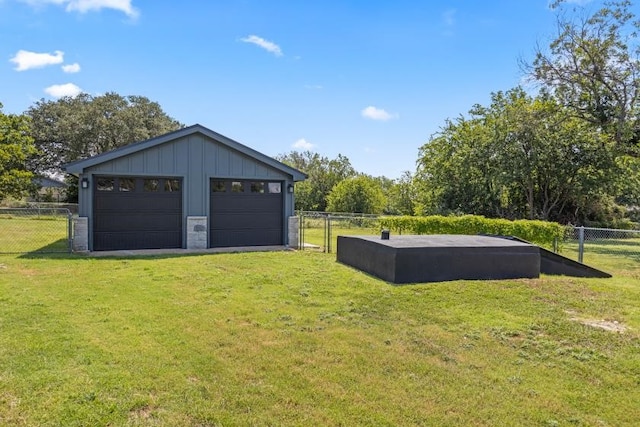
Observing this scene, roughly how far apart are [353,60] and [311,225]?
11.8 metres

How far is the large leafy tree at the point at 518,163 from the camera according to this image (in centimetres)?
2070

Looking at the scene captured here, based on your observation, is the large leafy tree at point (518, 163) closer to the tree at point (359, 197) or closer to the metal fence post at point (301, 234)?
the tree at point (359, 197)

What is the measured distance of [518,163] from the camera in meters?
21.2

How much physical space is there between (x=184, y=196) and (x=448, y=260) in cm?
794

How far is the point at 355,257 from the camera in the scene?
8945 millimetres

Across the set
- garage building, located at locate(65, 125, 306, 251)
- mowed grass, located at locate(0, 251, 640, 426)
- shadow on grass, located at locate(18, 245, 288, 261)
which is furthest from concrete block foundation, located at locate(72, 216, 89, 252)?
mowed grass, located at locate(0, 251, 640, 426)

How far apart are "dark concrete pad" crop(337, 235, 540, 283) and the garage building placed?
5886 mm

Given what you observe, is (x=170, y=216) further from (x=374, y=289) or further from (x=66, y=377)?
(x=66, y=377)

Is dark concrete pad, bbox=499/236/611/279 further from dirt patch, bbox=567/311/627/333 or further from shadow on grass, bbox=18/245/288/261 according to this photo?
shadow on grass, bbox=18/245/288/261

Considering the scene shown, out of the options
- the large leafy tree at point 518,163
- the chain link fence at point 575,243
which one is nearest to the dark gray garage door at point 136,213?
the chain link fence at point 575,243

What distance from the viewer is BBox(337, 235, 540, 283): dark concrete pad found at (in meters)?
7.30

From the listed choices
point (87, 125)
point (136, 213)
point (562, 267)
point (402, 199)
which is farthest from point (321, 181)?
point (562, 267)

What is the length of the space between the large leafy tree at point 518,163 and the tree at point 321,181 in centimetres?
1472

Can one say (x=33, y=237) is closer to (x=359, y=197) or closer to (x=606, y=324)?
(x=606, y=324)
